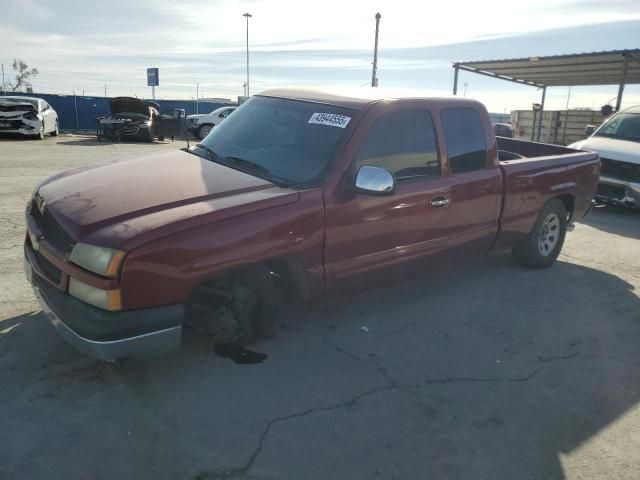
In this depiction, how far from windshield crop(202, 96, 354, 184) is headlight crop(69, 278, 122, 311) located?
54.9 inches

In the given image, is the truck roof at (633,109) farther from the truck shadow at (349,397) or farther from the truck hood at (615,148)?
the truck shadow at (349,397)

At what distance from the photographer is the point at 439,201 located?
412 cm

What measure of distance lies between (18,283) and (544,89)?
23.5 m

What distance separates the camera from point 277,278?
3580 mm

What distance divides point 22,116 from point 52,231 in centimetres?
1772

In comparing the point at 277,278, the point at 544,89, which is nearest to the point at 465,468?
the point at 277,278

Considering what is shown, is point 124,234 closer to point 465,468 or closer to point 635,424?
point 465,468

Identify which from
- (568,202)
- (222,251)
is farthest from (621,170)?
(222,251)

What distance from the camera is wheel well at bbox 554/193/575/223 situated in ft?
18.8

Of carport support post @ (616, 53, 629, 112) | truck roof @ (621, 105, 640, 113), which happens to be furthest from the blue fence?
truck roof @ (621, 105, 640, 113)

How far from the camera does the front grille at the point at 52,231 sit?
288 centimetres

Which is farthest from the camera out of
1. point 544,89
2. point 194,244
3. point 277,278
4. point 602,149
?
point 544,89

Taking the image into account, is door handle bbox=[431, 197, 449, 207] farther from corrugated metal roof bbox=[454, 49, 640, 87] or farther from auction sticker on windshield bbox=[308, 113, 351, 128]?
corrugated metal roof bbox=[454, 49, 640, 87]

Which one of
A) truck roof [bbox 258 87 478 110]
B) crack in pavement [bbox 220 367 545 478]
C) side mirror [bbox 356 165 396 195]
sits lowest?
crack in pavement [bbox 220 367 545 478]
